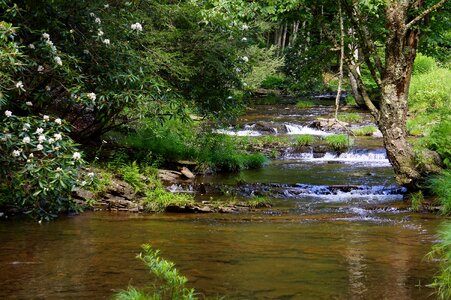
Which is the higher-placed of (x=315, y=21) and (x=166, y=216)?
(x=315, y=21)

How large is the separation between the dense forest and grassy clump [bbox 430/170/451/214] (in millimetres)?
25

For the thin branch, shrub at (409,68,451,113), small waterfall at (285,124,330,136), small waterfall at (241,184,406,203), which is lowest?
small waterfall at (241,184,406,203)

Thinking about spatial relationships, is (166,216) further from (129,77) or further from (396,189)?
(396,189)

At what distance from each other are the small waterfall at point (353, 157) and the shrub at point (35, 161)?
10.2 meters

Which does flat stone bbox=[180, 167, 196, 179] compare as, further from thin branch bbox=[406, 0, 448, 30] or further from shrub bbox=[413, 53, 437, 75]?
shrub bbox=[413, 53, 437, 75]

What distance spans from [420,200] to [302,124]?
38.7 feet

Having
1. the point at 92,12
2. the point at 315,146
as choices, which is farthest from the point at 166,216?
the point at 315,146

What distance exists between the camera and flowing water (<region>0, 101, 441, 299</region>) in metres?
5.79

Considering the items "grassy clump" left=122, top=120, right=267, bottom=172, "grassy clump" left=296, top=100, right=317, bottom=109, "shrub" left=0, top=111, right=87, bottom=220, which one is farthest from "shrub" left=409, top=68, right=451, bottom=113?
"shrub" left=0, top=111, right=87, bottom=220

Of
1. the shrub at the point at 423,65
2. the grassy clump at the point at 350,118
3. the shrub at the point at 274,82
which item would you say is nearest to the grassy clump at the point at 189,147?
the grassy clump at the point at 350,118

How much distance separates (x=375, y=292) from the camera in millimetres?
5602

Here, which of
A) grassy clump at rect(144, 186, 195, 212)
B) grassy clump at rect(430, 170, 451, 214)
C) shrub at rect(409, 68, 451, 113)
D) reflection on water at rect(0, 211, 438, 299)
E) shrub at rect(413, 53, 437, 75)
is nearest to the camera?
reflection on water at rect(0, 211, 438, 299)

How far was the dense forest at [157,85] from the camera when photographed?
7.75 meters

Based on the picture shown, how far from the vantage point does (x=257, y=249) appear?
743 centimetres
